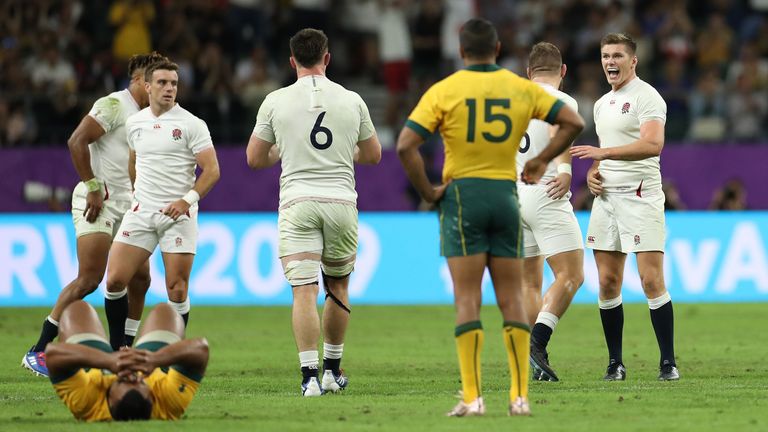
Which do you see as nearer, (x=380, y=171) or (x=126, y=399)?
(x=126, y=399)

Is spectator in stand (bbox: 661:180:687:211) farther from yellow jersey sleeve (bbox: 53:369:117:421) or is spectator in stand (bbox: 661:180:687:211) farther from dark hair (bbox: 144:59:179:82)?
yellow jersey sleeve (bbox: 53:369:117:421)

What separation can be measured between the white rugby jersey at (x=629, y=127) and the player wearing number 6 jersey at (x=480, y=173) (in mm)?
2539

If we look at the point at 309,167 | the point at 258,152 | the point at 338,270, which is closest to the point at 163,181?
the point at 258,152

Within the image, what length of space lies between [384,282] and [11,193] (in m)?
6.01

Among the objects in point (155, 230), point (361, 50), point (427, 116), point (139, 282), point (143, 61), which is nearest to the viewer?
point (427, 116)

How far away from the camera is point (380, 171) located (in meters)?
21.7

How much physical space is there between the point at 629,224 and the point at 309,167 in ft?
8.63

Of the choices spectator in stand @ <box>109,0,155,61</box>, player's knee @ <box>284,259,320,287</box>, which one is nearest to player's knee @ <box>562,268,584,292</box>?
player's knee @ <box>284,259,320,287</box>

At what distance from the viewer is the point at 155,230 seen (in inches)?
436

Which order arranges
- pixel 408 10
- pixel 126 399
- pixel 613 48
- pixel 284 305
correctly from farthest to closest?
1. pixel 408 10
2. pixel 284 305
3. pixel 613 48
4. pixel 126 399

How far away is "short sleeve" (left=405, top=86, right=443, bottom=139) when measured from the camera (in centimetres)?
824

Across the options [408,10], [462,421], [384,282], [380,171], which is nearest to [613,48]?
[462,421]

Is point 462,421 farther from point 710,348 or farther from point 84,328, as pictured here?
point 710,348

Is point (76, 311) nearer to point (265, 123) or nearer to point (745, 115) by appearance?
point (265, 123)
